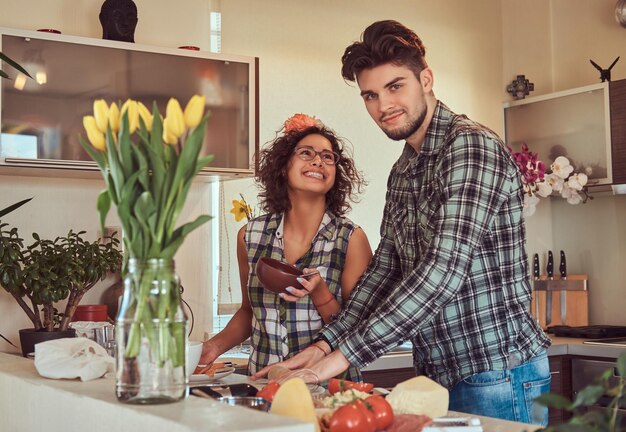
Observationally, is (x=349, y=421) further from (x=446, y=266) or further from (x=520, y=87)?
(x=520, y=87)

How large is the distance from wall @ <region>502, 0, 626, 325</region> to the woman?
7.63 ft

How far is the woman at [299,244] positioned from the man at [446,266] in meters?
0.22

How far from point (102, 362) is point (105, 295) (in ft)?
7.57

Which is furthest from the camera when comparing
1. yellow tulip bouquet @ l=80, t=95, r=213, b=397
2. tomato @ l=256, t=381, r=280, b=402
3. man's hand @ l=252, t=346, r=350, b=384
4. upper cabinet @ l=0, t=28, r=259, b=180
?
upper cabinet @ l=0, t=28, r=259, b=180

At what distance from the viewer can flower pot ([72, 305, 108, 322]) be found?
3.39m

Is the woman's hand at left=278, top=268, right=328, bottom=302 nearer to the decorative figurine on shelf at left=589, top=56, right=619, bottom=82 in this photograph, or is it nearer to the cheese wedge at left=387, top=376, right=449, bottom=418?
the cheese wedge at left=387, top=376, right=449, bottom=418

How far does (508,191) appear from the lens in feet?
6.50

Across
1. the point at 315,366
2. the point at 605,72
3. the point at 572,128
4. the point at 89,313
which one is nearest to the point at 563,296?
the point at 572,128

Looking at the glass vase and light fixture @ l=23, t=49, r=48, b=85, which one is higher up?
light fixture @ l=23, t=49, r=48, b=85

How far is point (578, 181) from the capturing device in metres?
4.17

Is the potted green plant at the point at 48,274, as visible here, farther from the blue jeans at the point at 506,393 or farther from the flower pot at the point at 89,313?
the blue jeans at the point at 506,393

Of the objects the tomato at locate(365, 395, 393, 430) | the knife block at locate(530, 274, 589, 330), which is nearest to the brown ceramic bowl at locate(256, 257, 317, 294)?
the tomato at locate(365, 395, 393, 430)

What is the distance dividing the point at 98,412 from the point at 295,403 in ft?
0.86

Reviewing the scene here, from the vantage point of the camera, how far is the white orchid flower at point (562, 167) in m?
4.24
